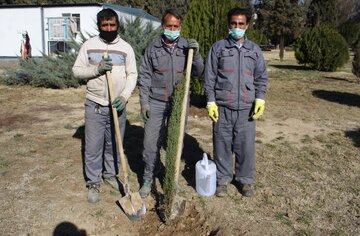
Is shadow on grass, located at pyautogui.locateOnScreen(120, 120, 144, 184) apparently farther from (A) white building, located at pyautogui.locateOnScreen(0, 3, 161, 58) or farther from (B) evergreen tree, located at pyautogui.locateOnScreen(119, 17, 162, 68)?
(A) white building, located at pyautogui.locateOnScreen(0, 3, 161, 58)

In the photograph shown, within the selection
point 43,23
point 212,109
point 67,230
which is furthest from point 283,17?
point 67,230

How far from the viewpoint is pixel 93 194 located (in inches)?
147

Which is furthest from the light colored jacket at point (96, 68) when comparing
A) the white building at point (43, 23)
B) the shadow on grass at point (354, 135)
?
the white building at point (43, 23)

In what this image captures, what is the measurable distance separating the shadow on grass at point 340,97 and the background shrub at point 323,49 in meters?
4.94

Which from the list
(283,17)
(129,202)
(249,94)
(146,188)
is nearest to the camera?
(129,202)

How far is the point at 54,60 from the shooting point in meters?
11.0

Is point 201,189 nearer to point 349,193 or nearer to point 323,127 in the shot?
point 349,193

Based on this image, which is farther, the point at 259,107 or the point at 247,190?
the point at 247,190

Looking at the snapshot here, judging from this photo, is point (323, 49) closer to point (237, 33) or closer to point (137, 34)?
point (137, 34)

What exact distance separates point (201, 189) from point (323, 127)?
3.60m

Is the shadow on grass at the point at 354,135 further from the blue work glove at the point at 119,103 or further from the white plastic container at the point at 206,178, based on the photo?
the blue work glove at the point at 119,103

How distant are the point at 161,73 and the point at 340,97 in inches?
282

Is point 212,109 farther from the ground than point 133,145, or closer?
farther from the ground

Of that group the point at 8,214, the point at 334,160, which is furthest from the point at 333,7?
the point at 8,214
